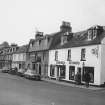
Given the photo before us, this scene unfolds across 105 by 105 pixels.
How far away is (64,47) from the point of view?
114 feet

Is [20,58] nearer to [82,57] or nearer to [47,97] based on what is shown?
[82,57]

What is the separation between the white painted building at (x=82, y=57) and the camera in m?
27.2

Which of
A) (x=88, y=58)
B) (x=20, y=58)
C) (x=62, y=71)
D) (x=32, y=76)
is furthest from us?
(x=20, y=58)

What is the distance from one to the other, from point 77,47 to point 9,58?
4227 cm

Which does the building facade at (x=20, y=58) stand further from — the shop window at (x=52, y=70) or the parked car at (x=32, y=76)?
the parked car at (x=32, y=76)

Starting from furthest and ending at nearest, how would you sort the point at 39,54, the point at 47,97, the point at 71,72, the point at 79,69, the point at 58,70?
1. the point at 39,54
2. the point at 58,70
3. the point at 71,72
4. the point at 79,69
5. the point at 47,97

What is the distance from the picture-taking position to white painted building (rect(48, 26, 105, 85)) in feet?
89.1

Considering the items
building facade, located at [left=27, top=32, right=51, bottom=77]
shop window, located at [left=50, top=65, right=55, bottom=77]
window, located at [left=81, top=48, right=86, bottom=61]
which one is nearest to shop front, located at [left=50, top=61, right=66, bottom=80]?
shop window, located at [left=50, top=65, right=55, bottom=77]

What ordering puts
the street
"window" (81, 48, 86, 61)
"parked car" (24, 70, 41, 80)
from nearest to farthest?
the street, "window" (81, 48, 86, 61), "parked car" (24, 70, 41, 80)

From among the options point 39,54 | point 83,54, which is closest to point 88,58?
point 83,54

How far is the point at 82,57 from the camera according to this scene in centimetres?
3039

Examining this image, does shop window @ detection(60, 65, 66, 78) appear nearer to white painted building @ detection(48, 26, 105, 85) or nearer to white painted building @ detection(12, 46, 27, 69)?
Answer: white painted building @ detection(48, 26, 105, 85)

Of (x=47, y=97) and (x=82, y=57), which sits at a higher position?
(x=82, y=57)

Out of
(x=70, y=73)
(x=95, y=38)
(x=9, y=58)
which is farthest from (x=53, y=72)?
(x=9, y=58)
